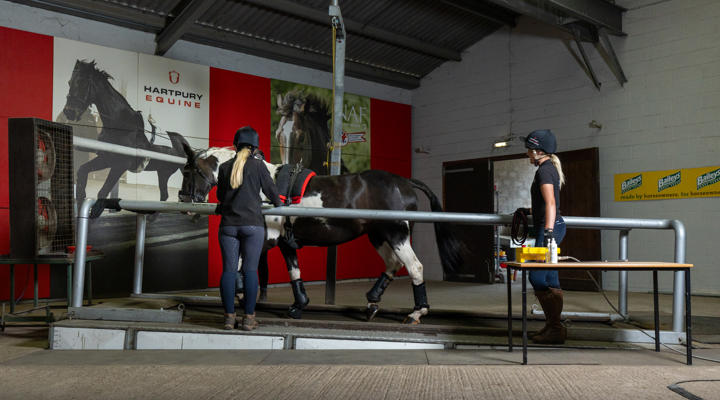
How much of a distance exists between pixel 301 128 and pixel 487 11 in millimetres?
3773

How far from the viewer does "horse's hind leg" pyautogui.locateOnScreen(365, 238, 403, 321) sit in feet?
14.3

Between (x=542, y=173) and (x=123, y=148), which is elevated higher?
(x=123, y=148)

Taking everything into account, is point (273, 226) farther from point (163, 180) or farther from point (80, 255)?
point (163, 180)

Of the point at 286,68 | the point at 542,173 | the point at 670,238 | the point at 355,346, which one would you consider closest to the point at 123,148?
the point at 286,68

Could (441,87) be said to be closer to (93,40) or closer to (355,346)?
(93,40)

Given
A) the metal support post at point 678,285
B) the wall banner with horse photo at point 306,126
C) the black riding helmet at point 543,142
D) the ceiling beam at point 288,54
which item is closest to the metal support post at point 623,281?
the metal support post at point 678,285

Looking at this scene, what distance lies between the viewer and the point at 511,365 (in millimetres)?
2996

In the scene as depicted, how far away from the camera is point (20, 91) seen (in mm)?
6520

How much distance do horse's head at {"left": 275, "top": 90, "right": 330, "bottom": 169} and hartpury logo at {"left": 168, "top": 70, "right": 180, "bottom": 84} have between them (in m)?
1.71

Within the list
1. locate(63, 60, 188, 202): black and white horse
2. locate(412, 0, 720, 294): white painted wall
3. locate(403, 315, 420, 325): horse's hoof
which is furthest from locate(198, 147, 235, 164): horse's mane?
locate(412, 0, 720, 294): white painted wall

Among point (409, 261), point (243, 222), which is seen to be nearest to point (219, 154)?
point (243, 222)

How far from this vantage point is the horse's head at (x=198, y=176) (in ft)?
14.6

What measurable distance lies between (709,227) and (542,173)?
5.14m

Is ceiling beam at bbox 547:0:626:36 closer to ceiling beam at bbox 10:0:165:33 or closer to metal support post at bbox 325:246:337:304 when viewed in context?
metal support post at bbox 325:246:337:304
